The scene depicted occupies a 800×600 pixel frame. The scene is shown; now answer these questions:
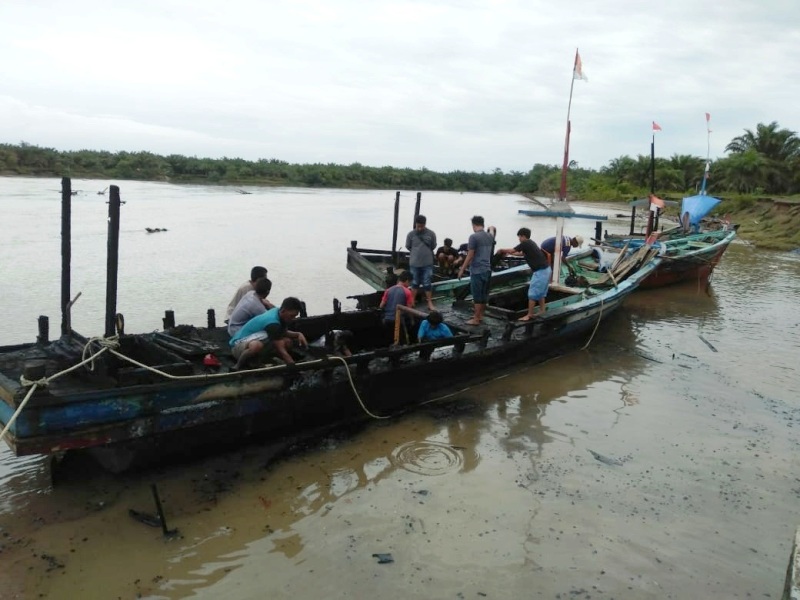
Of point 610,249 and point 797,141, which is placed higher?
point 797,141

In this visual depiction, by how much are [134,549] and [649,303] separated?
47.2 feet

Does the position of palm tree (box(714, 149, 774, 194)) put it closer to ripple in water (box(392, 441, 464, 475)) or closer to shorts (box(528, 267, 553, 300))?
shorts (box(528, 267, 553, 300))

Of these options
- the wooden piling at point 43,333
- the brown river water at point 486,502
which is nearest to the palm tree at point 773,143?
the brown river water at point 486,502

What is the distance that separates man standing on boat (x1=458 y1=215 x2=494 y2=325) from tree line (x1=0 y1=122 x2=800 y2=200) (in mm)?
24597

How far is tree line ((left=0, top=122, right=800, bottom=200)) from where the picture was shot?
43219 millimetres

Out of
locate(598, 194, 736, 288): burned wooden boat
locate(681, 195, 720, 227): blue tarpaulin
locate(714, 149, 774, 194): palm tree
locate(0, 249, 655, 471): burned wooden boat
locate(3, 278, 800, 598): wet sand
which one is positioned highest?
locate(714, 149, 774, 194): palm tree

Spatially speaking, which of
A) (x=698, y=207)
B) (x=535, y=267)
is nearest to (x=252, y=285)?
(x=535, y=267)

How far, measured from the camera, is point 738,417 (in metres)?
8.01

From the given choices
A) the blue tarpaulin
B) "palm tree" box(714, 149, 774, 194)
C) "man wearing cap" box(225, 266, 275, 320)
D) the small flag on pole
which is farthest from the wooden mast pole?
"palm tree" box(714, 149, 774, 194)

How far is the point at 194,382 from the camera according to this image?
5527mm

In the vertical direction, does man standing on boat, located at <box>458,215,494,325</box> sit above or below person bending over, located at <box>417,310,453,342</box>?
above

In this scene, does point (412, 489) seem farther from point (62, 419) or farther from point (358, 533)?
point (62, 419)

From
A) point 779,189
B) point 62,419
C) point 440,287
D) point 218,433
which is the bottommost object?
point 218,433

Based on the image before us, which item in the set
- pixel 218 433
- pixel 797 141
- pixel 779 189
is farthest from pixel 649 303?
pixel 797 141
